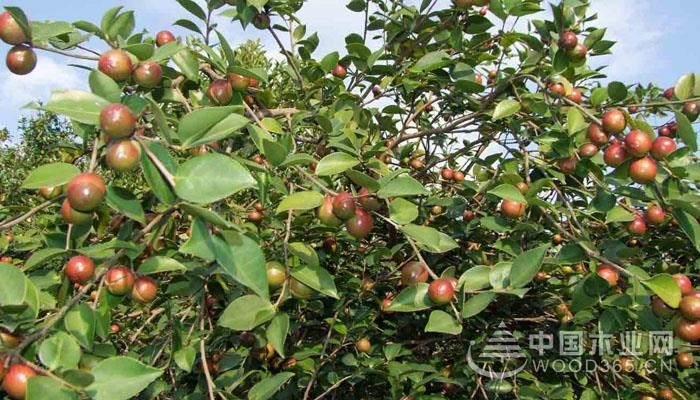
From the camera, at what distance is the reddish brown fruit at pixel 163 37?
1.64 metres

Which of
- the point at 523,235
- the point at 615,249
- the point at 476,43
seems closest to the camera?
the point at 615,249

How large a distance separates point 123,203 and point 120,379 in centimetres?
29

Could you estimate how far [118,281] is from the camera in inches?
46.3

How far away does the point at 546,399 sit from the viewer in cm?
198

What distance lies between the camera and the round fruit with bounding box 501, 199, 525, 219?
180 centimetres

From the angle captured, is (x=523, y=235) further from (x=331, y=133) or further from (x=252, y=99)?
(x=252, y=99)

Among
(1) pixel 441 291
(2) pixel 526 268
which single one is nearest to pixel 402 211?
(1) pixel 441 291

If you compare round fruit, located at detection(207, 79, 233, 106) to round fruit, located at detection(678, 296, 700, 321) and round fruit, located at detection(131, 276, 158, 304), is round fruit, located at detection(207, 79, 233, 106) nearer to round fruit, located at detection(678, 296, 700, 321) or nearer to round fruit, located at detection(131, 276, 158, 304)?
round fruit, located at detection(131, 276, 158, 304)

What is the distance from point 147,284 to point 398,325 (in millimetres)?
1265

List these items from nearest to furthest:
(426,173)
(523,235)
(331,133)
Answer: (331,133)
(523,235)
(426,173)

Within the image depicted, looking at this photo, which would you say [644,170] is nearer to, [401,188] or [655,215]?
[655,215]

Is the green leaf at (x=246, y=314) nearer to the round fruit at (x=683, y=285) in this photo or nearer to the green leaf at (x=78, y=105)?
the green leaf at (x=78, y=105)

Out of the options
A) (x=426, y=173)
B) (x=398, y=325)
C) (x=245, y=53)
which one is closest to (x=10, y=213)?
(x=398, y=325)

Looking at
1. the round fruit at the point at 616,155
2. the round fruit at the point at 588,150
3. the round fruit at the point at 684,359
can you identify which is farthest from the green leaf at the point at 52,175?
the round fruit at the point at 684,359
